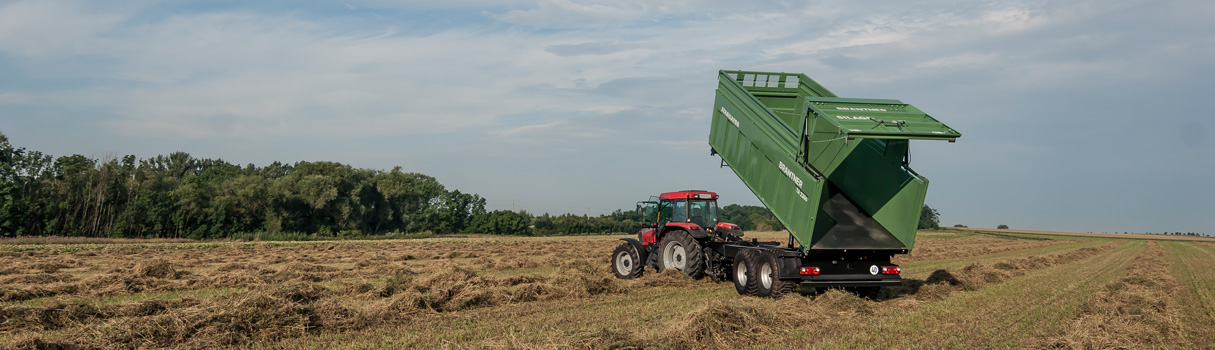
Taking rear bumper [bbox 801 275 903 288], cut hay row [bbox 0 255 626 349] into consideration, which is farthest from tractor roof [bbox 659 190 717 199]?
cut hay row [bbox 0 255 626 349]

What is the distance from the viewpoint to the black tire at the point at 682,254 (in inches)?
519

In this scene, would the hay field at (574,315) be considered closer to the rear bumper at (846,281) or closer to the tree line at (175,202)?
the rear bumper at (846,281)

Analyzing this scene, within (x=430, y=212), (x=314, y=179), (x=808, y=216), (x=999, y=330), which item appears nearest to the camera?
(x=999, y=330)

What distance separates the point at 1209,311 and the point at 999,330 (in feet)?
16.2

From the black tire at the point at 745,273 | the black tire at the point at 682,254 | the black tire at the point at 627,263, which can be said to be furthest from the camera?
the black tire at the point at 627,263

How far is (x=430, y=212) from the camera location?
222 ft

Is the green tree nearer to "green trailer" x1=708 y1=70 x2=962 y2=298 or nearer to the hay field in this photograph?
the hay field

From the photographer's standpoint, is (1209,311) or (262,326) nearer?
(262,326)

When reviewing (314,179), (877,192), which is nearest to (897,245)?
(877,192)

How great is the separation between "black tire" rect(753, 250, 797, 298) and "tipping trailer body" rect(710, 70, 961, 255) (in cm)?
57

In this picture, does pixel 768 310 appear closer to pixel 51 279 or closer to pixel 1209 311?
pixel 1209 311

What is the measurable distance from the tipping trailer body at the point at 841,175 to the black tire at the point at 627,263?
12.6ft

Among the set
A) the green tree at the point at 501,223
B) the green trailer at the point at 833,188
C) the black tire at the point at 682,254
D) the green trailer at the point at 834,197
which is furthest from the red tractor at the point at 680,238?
the green tree at the point at 501,223

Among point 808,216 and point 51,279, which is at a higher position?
point 808,216
